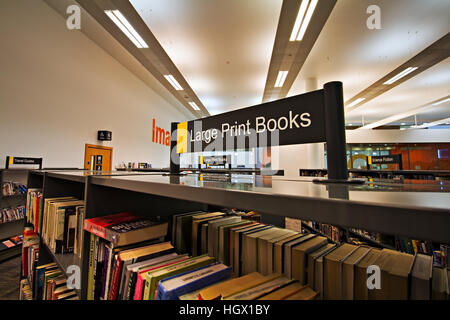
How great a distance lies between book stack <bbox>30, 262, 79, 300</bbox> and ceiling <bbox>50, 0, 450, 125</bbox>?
3.52 m

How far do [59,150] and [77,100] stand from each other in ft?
3.87

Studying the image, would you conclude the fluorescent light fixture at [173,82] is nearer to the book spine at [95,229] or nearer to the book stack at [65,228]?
the book stack at [65,228]

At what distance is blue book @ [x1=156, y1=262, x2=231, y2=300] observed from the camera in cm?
52

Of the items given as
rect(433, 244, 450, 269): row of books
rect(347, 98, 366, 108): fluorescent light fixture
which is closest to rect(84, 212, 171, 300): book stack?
rect(433, 244, 450, 269): row of books

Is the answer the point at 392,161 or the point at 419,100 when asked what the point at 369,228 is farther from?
the point at 419,100

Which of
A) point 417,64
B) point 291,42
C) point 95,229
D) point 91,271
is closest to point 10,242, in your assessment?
point 91,271

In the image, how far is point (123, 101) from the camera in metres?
5.86

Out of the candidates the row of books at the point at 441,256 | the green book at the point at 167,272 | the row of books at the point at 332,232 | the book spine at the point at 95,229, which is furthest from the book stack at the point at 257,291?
the row of books at the point at 332,232

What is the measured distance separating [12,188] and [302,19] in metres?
5.17

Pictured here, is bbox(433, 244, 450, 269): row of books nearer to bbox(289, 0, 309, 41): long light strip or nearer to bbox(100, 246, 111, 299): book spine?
bbox(100, 246, 111, 299): book spine

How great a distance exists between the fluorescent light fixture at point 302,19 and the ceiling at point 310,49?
1.00 ft

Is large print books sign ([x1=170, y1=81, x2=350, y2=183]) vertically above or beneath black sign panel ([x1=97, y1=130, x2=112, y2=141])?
beneath

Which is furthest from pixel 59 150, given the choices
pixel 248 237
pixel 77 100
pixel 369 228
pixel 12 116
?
pixel 369 228

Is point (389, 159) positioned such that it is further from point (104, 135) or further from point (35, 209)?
point (104, 135)
